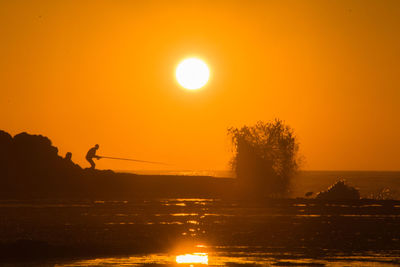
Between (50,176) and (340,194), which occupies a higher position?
(340,194)

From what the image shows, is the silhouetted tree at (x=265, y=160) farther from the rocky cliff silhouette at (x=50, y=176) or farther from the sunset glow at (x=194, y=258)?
the sunset glow at (x=194, y=258)

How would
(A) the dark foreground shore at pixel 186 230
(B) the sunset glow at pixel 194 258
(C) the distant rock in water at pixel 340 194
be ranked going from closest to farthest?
(B) the sunset glow at pixel 194 258
(A) the dark foreground shore at pixel 186 230
(C) the distant rock in water at pixel 340 194

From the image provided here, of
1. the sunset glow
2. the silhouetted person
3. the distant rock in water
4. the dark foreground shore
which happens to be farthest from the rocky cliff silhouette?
the sunset glow

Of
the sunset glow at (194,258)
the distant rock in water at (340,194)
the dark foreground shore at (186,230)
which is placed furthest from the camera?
the distant rock in water at (340,194)

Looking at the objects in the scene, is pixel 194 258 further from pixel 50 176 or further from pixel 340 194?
pixel 340 194

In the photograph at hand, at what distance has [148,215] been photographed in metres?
53.8

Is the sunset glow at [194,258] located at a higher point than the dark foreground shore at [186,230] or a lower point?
lower

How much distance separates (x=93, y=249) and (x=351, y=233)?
47.5 feet

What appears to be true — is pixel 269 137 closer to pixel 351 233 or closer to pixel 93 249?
pixel 351 233

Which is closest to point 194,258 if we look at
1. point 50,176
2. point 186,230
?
point 186,230

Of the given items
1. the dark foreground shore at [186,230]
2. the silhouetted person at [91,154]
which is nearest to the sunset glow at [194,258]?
the dark foreground shore at [186,230]

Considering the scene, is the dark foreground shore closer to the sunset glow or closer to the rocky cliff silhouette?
the sunset glow

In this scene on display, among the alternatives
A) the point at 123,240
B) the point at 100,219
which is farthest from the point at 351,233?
the point at 100,219

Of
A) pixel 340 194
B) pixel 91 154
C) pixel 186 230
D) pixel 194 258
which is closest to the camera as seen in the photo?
pixel 194 258
